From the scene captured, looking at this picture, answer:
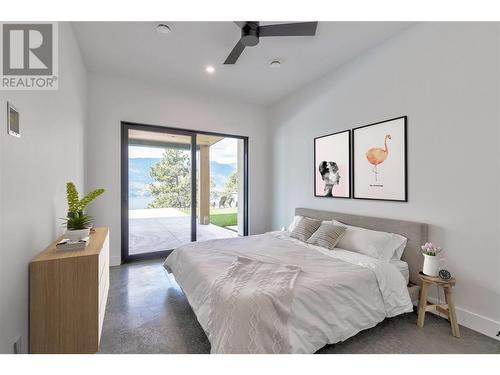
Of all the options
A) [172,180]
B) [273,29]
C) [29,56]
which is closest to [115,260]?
[172,180]

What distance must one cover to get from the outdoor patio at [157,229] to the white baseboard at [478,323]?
12.3 ft

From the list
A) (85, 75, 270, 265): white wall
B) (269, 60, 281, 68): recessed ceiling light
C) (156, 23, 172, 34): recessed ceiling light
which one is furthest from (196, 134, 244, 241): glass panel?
(156, 23, 172, 34): recessed ceiling light

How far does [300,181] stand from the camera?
12.7 ft

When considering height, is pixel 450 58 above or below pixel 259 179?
above

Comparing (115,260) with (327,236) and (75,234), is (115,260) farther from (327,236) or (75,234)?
(327,236)

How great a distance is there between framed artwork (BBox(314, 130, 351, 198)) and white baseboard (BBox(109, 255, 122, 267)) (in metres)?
3.28

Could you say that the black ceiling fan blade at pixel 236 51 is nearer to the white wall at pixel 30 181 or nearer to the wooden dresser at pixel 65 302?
the white wall at pixel 30 181

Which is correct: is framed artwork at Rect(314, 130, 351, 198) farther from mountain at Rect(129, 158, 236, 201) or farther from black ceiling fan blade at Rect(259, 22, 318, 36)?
mountain at Rect(129, 158, 236, 201)

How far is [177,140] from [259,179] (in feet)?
5.91
